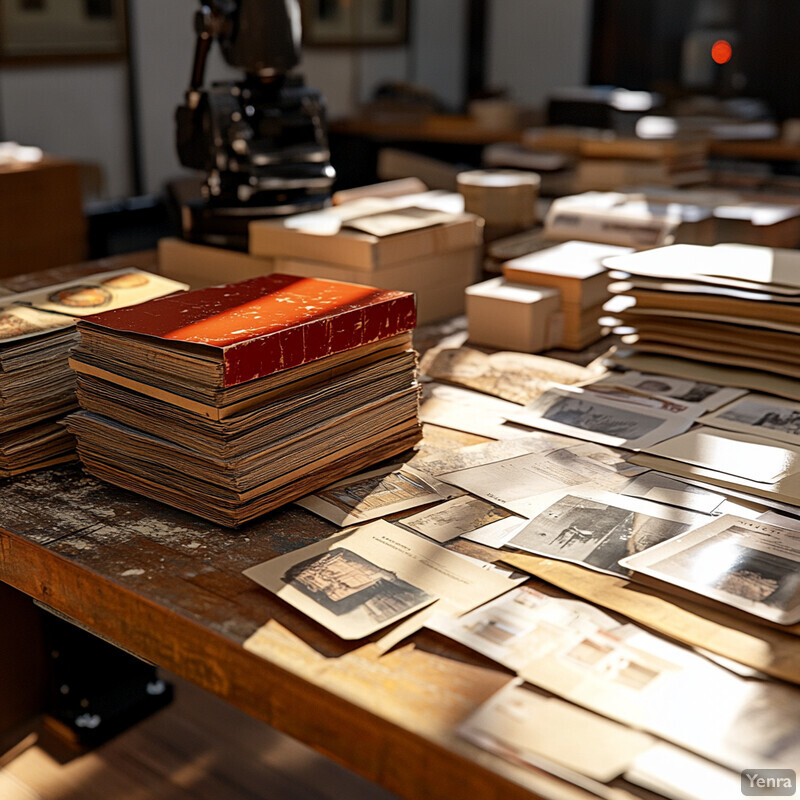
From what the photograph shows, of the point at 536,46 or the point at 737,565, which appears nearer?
the point at 737,565

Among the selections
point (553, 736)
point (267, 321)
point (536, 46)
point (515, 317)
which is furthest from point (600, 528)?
point (536, 46)

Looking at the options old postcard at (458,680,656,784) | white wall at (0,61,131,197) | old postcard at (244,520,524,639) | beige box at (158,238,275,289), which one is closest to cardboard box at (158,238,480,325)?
beige box at (158,238,275,289)

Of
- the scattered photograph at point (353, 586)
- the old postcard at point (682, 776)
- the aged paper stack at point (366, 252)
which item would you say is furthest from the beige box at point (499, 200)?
the old postcard at point (682, 776)

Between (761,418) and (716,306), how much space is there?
0.77ft

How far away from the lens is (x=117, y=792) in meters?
1.71

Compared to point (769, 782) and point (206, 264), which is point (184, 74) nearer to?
point (206, 264)

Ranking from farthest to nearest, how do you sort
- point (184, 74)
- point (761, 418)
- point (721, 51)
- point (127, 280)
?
1. point (721, 51)
2. point (184, 74)
3. point (127, 280)
4. point (761, 418)

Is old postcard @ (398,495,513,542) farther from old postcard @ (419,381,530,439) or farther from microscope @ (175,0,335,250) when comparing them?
microscope @ (175,0,335,250)

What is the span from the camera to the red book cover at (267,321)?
3.33 ft

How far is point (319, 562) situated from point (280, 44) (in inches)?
48.3

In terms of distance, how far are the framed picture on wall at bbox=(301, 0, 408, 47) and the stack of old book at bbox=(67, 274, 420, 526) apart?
15.0ft

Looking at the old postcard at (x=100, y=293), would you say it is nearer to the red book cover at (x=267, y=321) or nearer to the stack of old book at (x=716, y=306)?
the red book cover at (x=267, y=321)

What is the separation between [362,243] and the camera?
1620 mm

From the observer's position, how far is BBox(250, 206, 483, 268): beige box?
5.36 ft
